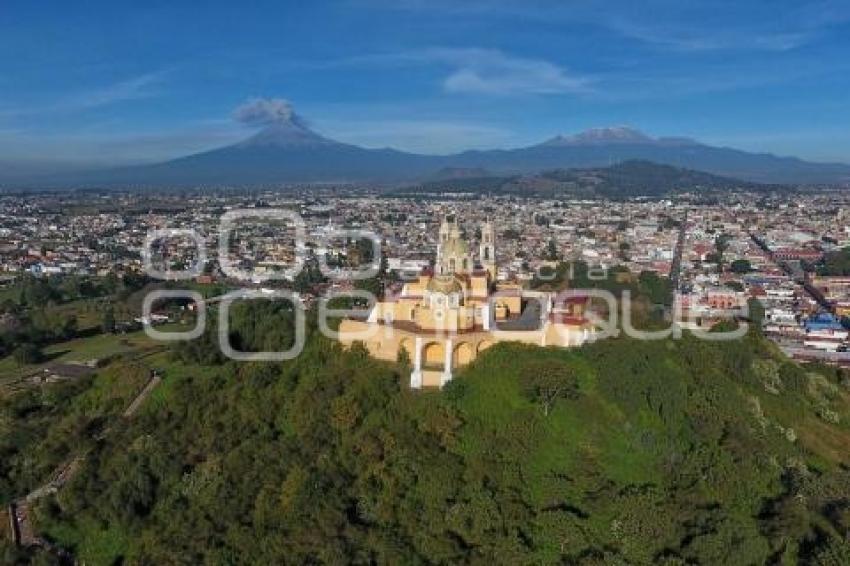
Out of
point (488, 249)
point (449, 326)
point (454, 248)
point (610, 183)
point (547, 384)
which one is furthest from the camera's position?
point (610, 183)

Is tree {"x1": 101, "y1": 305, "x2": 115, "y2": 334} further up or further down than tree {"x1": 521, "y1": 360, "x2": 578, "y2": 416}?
further down

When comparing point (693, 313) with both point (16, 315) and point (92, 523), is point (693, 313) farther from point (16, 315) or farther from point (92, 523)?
point (16, 315)

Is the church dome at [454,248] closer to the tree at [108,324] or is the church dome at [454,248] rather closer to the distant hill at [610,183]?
the tree at [108,324]

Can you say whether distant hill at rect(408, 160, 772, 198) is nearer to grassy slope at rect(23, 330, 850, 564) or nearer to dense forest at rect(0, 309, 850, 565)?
grassy slope at rect(23, 330, 850, 564)

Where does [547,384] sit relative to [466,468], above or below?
above

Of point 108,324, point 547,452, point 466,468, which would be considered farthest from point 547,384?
point 108,324

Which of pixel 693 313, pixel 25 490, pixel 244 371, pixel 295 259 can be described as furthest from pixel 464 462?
pixel 295 259

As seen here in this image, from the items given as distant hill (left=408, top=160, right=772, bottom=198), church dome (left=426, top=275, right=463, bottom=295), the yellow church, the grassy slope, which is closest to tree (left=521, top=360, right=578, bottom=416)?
the grassy slope

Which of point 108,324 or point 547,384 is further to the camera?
point 108,324

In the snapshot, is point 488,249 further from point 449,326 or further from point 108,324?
point 108,324
